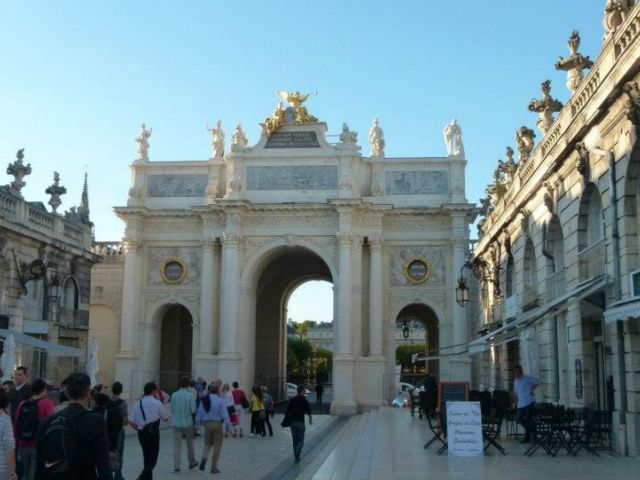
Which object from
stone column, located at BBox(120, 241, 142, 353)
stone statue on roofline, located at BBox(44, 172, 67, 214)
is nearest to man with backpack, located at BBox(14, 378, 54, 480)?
stone statue on roofline, located at BBox(44, 172, 67, 214)

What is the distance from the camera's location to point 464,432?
46.6ft

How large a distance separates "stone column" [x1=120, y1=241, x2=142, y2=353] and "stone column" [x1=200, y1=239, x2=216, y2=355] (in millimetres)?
3354

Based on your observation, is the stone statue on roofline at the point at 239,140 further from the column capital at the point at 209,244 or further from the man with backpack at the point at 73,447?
the man with backpack at the point at 73,447

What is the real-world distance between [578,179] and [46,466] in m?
13.4

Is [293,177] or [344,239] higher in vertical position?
[293,177]

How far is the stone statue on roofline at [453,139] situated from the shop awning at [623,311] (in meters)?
25.8

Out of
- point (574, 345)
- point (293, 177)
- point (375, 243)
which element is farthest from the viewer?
point (293, 177)

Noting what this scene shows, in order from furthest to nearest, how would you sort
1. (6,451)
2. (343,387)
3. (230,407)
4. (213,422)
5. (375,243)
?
(375,243) < (343,387) < (230,407) < (213,422) < (6,451)

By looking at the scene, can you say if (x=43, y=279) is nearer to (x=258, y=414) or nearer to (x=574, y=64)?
(x=258, y=414)

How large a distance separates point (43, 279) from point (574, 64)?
1892cm

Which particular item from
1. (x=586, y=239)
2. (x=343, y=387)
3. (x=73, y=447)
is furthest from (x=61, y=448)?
(x=343, y=387)

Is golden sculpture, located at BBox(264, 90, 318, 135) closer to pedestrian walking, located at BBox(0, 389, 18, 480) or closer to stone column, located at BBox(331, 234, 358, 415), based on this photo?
stone column, located at BBox(331, 234, 358, 415)

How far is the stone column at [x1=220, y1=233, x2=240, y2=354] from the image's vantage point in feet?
118

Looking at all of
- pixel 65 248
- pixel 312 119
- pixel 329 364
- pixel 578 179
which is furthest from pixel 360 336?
pixel 329 364
